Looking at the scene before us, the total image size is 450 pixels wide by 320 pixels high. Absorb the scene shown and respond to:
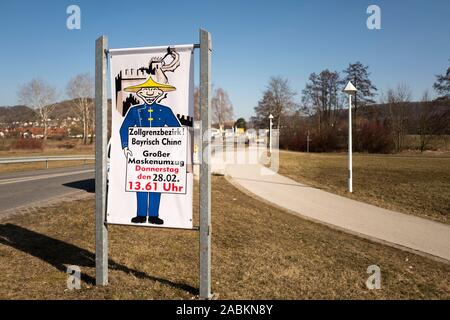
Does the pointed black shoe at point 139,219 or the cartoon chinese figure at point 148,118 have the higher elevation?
the cartoon chinese figure at point 148,118

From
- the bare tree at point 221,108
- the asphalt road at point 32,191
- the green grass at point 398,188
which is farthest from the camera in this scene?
the bare tree at point 221,108

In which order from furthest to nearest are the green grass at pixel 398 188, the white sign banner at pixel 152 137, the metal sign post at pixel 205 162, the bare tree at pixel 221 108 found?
the bare tree at pixel 221 108 → the green grass at pixel 398 188 → the white sign banner at pixel 152 137 → the metal sign post at pixel 205 162

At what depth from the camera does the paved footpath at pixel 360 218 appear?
23.0ft

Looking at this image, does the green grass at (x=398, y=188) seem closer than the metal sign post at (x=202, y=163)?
No

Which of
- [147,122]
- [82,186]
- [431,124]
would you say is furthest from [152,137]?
[431,124]

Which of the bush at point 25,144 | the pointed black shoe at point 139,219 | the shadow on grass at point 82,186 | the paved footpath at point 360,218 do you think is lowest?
the paved footpath at point 360,218

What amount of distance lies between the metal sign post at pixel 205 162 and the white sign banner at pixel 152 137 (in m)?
0.14

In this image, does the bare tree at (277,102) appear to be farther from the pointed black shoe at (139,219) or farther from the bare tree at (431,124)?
the pointed black shoe at (139,219)

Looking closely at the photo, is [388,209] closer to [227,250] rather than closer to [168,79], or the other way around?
[227,250]

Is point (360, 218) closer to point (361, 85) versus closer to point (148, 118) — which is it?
point (148, 118)

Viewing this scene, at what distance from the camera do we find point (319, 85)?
58.8 m

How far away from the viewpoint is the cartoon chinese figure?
388cm

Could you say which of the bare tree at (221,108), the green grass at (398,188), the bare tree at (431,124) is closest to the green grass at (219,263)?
the green grass at (398,188)

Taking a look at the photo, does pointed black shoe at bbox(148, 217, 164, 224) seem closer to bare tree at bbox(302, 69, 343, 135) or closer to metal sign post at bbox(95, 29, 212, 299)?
metal sign post at bbox(95, 29, 212, 299)
